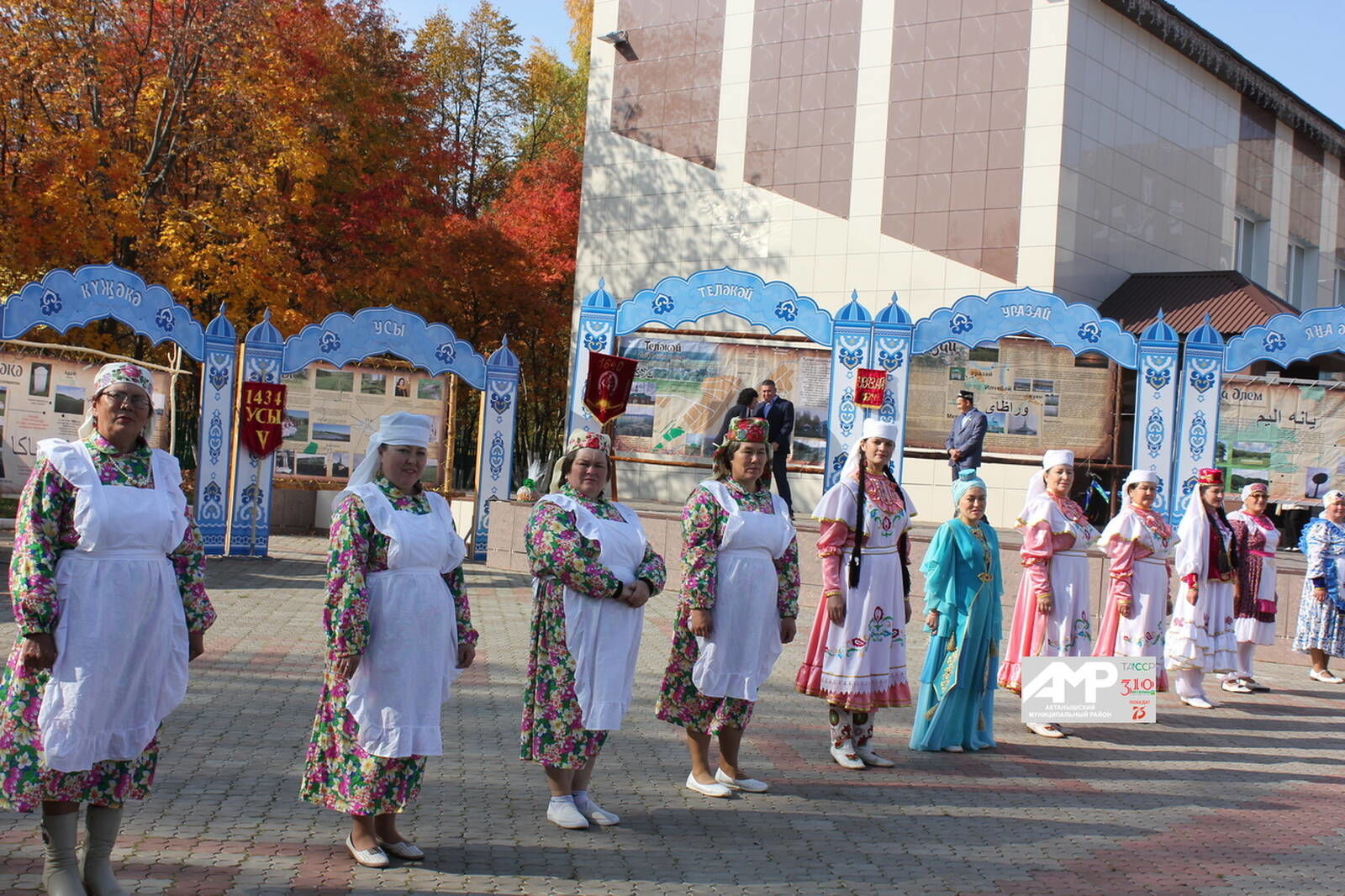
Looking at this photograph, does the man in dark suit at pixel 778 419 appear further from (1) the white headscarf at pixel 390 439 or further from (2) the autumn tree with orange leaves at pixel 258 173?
(2) the autumn tree with orange leaves at pixel 258 173

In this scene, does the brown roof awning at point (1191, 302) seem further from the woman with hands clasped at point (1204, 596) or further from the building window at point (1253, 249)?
the woman with hands clasped at point (1204, 596)

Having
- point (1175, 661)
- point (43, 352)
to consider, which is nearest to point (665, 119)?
point (43, 352)

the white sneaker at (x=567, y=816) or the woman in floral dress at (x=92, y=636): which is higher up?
the woman in floral dress at (x=92, y=636)

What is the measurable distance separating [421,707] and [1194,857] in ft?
11.5

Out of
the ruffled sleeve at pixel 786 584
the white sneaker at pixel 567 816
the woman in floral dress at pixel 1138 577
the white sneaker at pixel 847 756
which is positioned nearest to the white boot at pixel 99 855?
the white sneaker at pixel 567 816

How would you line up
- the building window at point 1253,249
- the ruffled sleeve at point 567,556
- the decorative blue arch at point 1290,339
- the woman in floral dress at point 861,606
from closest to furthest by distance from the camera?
the ruffled sleeve at point 567,556, the woman in floral dress at point 861,606, the decorative blue arch at point 1290,339, the building window at point 1253,249

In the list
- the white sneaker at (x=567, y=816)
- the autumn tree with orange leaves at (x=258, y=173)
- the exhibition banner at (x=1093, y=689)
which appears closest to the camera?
the white sneaker at (x=567, y=816)

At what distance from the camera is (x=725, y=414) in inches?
617

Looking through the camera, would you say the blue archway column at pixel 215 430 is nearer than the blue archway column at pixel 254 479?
Yes

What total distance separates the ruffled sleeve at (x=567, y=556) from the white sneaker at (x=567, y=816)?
96 cm

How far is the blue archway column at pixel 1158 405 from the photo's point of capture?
14195mm

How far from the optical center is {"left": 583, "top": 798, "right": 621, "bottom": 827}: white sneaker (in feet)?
19.1

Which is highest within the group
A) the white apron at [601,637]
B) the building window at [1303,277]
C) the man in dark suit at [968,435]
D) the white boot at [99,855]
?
the building window at [1303,277]

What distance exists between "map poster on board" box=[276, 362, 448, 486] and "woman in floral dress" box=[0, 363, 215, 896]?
1136cm
